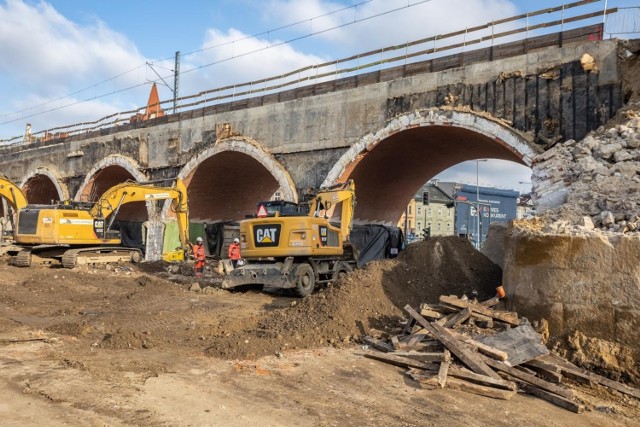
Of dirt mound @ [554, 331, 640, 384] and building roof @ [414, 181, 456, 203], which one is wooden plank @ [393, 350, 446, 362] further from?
building roof @ [414, 181, 456, 203]

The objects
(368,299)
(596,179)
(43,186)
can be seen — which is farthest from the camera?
(43,186)

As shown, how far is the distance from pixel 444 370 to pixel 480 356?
1.91 feet

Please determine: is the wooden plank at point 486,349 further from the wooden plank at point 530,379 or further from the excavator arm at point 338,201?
the excavator arm at point 338,201

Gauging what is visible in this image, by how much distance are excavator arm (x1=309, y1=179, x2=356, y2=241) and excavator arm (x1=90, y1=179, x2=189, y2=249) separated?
17.3 feet

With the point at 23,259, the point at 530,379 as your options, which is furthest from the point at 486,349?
the point at 23,259

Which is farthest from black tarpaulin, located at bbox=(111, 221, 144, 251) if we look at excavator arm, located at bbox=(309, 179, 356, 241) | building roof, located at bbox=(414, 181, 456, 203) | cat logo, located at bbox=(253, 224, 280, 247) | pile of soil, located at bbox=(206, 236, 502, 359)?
building roof, located at bbox=(414, 181, 456, 203)

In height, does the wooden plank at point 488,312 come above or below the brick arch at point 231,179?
below

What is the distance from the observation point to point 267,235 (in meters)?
11.6

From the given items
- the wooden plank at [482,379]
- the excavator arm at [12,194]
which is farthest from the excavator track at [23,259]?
the wooden plank at [482,379]

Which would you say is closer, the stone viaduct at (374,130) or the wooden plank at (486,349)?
the wooden plank at (486,349)

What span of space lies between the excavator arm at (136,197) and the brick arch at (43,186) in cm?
1151

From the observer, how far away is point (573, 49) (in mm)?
11586

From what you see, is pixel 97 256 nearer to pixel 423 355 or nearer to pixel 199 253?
pixel 199 253

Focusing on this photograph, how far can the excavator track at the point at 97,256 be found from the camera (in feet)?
48.3
